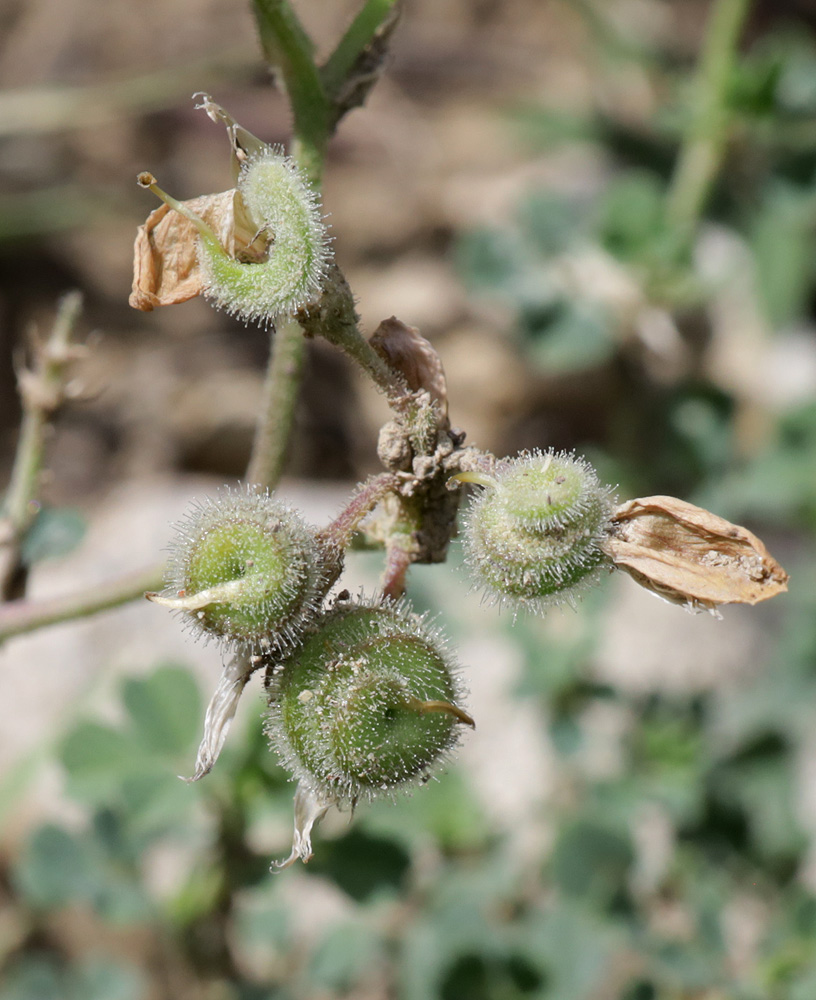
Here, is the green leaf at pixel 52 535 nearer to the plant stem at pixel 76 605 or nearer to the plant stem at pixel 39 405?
the plant stem at pixel 39 405

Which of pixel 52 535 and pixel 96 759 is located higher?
pixel 52 535

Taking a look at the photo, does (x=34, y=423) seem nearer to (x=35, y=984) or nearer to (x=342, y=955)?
(x=342, y=955)

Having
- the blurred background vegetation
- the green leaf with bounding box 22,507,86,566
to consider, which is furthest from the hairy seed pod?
the green leaf with bounding box 22,507,86,566

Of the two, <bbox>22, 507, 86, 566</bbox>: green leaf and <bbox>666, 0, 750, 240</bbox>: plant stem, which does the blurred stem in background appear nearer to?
<bbox>22, 507, 86, 566</bbox>: green leaf

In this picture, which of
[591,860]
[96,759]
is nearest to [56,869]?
[96,759]

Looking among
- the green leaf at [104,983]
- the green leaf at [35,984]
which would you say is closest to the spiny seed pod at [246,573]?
the green leaf at [104,983]

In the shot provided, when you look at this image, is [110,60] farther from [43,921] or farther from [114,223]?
[43,921]
